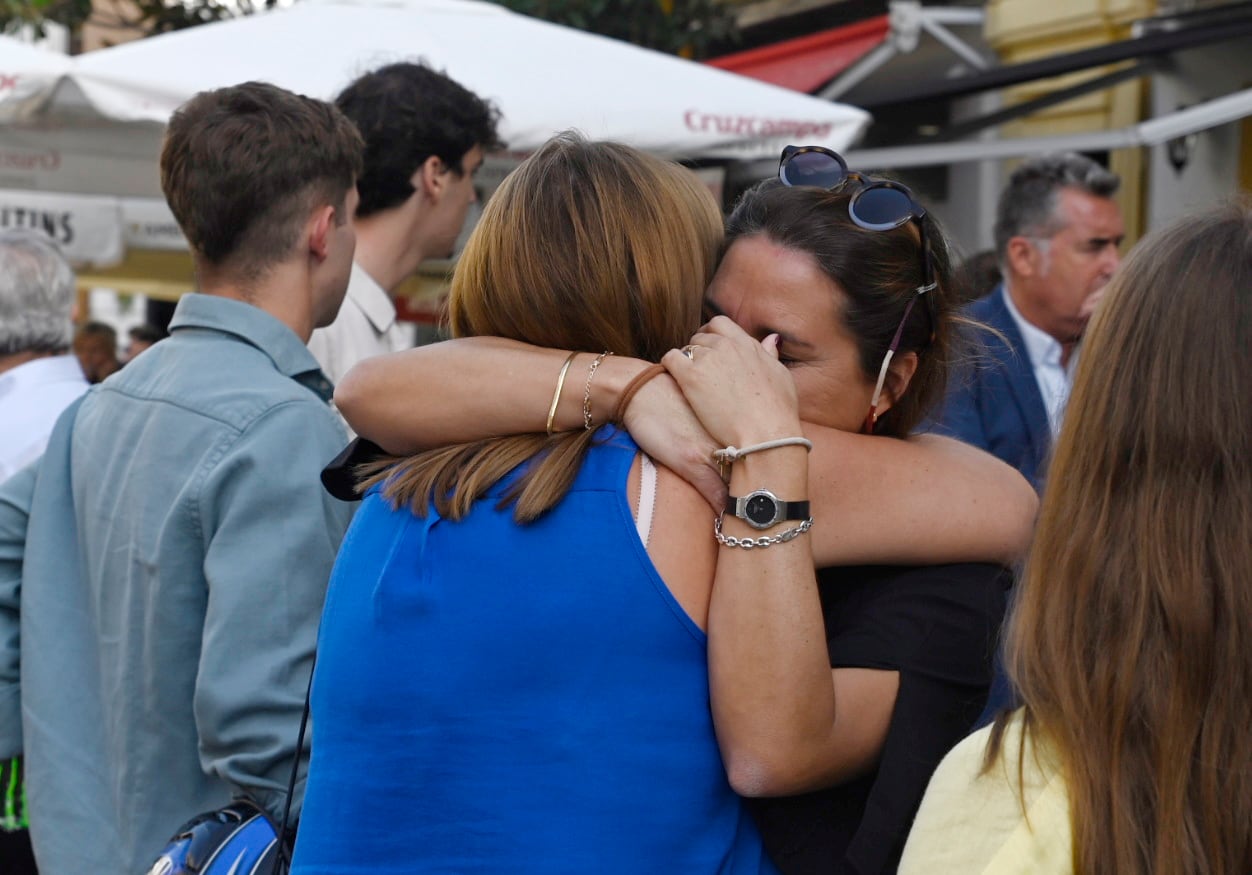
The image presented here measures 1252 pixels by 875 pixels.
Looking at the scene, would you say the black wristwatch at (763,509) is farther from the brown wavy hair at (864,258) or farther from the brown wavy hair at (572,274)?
the brown wavy hair at (864,258)

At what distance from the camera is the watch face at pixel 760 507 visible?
150cm

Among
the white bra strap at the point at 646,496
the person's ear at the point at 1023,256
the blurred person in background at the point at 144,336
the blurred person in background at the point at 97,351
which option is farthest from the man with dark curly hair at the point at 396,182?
the blurred person in background at the point at 144,336

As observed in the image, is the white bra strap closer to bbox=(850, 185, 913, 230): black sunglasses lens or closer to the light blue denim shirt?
bbox=(850, 185, 913, 230): black sunglasses lens

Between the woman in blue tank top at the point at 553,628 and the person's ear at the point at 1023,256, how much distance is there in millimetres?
3584

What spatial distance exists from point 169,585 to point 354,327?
51.3 inches

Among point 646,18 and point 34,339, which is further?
point 646,18

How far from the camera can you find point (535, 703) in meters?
1.54

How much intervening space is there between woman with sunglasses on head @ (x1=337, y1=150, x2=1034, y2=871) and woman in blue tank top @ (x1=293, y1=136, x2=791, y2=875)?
3 centimetres

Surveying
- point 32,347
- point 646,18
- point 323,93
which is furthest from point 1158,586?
point 646,18

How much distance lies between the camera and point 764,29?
10.7 metres

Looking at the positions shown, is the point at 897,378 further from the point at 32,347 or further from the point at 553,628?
the point at 32,347

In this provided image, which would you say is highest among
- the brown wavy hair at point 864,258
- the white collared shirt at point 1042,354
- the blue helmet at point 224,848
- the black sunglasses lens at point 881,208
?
the black sunglasses lens at point 881,208

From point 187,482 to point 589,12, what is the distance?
21.5 ft

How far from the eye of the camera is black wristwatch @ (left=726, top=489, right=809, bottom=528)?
1.50 meters
